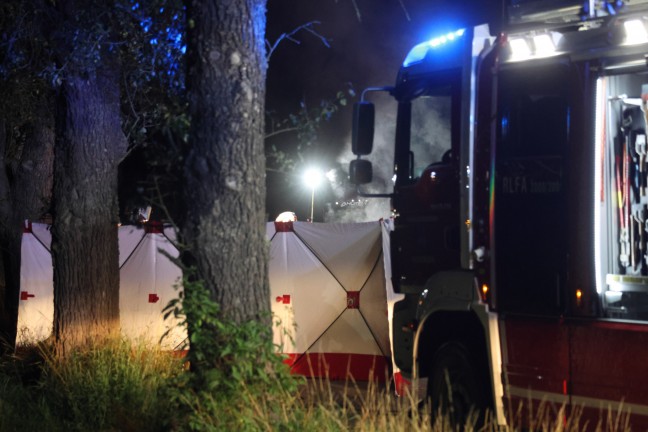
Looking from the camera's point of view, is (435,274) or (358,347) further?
(358,347)

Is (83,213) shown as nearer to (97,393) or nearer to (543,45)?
(97,393)

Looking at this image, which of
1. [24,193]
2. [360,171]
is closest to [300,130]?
[360,171]

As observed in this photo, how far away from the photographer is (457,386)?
303 inches

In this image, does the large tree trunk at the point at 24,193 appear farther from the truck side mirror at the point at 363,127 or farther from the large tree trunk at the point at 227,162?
the large tree trunk at the point at 227,162

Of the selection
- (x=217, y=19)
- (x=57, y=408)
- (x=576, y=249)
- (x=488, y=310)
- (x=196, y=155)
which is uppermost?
(x=217, y=19)

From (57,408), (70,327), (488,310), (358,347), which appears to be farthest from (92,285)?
(488,310)

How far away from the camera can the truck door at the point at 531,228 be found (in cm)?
679

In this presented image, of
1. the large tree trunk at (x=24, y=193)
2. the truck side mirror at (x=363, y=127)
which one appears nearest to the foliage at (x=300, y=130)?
the truck side mirror at (x=363, y=127)

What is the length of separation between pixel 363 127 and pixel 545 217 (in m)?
2.25

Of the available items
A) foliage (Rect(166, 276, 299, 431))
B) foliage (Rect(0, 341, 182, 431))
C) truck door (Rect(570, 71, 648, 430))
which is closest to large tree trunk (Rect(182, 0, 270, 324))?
foliage (Rect(166, 276, 299, 431))

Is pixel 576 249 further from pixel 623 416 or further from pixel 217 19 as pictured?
pixel 217 19

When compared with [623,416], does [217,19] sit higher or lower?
higher

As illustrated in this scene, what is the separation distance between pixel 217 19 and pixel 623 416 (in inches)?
154

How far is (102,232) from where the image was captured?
37.6 ft
